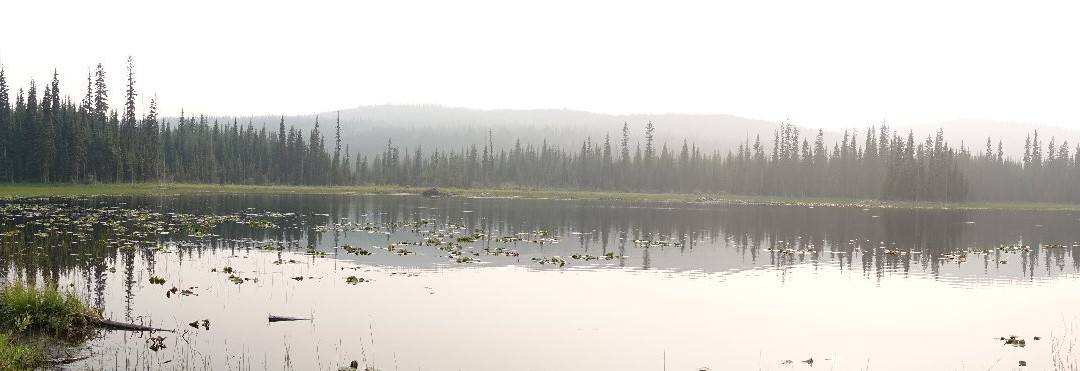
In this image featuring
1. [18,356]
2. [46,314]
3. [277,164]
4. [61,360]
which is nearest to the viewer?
[18,356]

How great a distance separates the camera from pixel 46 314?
1838 centimetres

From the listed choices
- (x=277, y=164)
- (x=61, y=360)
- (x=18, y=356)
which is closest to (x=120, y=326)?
(x=61, y=360)

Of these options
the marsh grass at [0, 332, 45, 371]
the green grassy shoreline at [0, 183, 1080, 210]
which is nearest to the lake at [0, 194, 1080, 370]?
the marsh grass at [0, 332, 45, 371]

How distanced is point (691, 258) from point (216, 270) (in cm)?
2495

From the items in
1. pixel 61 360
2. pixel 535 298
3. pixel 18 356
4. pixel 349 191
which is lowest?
pixel 535 298

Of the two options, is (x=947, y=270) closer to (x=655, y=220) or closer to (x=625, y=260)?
(x=625, y=260)

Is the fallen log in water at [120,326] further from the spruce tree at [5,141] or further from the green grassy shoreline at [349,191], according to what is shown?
the spruce tree at [5,141]

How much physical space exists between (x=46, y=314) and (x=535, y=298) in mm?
15110

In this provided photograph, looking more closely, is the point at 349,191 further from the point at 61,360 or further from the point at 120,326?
the point at 61,360

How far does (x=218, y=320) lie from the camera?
827 inches

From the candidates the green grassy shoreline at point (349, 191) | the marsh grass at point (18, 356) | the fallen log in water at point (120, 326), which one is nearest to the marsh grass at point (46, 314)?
the fallen log in water at point (120, 326)

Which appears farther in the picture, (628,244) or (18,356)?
(628,244)

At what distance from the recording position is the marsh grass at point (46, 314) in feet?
58.8

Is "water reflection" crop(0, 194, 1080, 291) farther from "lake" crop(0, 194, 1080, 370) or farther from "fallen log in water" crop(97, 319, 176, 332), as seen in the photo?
"fallen log in water" crop(97, 319, 176, 332)
